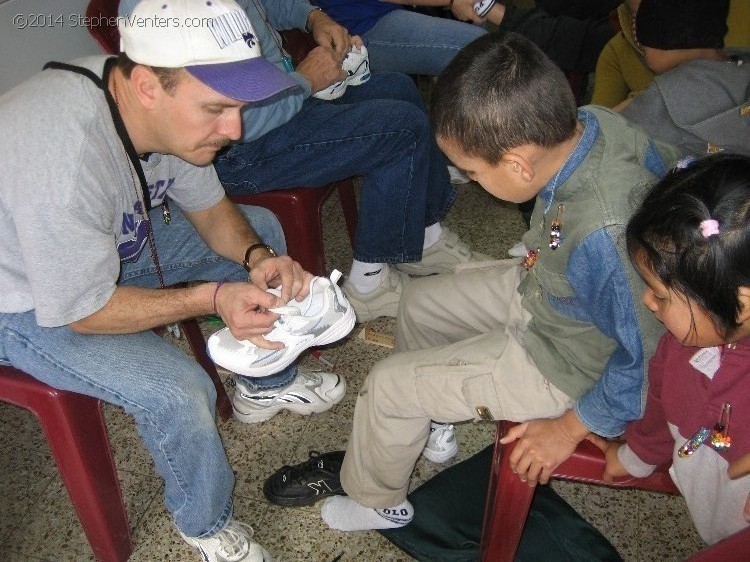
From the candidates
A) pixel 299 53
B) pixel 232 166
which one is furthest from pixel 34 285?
pixel 299 53

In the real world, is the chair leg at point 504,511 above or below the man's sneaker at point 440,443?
above

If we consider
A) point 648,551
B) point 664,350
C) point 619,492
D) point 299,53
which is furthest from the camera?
point 299,53

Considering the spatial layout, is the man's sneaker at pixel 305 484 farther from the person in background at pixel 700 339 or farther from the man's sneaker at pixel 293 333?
the person in background at pixel 700 339

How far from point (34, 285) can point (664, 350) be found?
1147 mm

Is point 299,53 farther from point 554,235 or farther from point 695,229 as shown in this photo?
point 695,229

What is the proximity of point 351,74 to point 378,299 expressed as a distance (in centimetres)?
76

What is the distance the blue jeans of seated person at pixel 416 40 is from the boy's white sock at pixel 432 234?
637 millimetres

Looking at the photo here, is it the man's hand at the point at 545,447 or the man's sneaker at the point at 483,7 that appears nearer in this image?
the man's hand at the point at 545,447

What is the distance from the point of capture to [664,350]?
118 centimetres

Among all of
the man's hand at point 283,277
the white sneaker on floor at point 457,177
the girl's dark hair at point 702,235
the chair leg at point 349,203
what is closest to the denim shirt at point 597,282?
the girl's dark hair at point 702,235

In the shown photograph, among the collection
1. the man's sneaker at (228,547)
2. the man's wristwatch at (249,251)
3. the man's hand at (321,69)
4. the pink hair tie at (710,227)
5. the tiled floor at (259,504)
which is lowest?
the tiled floor at (259,504)

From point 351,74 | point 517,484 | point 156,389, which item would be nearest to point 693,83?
point 351,74

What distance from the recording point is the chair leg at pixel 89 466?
55.7 inches

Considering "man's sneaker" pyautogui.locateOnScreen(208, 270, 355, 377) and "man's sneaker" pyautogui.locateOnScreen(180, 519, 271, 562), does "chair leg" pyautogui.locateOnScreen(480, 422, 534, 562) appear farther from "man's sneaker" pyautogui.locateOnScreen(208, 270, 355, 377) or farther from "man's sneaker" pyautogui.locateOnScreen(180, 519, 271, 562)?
"man's sneaker" pyautogui.locateOnScreen(180, 519, 271, 562)
